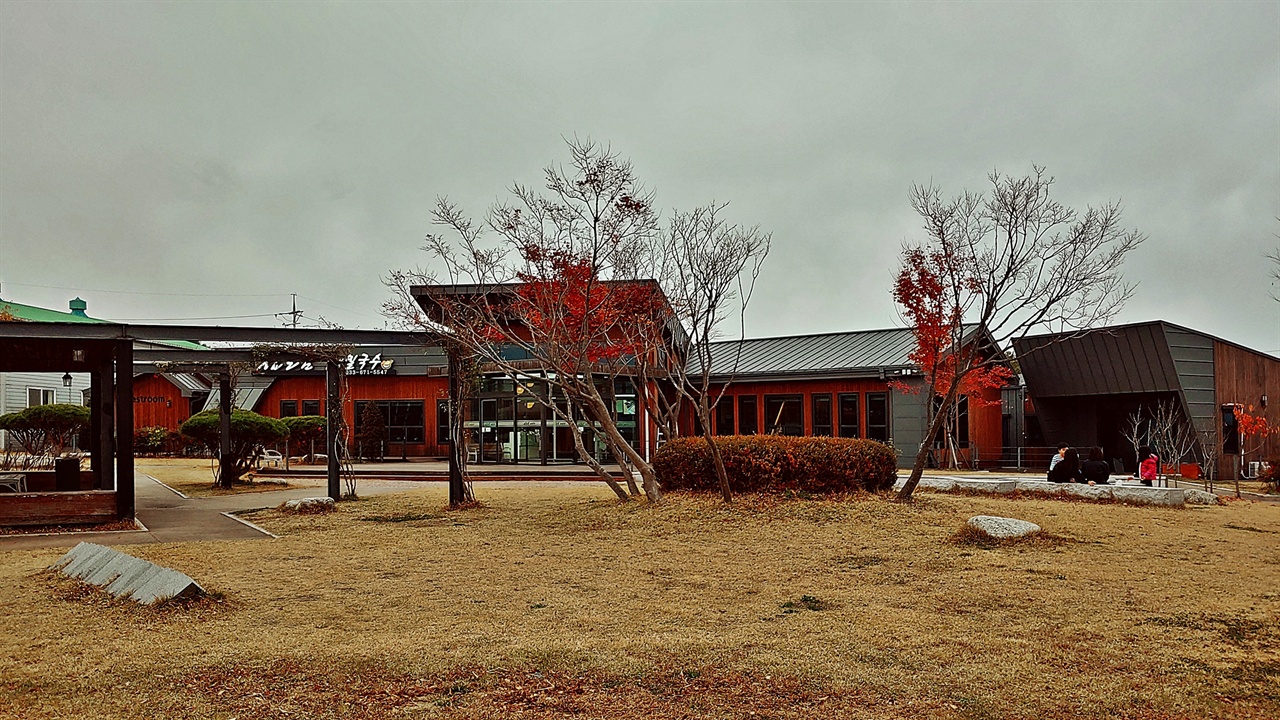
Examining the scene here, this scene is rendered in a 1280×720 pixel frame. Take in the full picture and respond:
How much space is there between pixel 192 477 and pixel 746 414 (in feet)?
47.4

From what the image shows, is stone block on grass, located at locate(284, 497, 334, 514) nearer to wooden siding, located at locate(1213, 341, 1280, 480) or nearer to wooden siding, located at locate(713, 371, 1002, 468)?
wooden siding, located at locate(713, 371, 1002, 468)

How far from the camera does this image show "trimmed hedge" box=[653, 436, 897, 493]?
1280 cm

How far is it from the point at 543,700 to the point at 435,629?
1.69 m

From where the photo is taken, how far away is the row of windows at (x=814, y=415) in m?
24.5

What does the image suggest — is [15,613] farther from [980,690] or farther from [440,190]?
[440,190]

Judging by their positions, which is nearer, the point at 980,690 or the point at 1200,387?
the point at 980,690

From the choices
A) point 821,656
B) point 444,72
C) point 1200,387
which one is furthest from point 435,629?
point 1200,387

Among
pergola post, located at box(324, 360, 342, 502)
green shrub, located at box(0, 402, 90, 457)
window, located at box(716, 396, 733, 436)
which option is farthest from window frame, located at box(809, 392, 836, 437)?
green shrub, located at box(0, 402, 90, 457)

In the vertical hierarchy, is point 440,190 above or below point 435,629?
above

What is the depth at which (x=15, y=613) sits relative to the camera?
259 inches

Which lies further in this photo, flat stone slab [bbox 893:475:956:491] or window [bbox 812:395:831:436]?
window [bbox 812:395:831:436]

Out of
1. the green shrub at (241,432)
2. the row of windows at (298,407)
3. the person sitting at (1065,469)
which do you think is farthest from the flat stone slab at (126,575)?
the row of windows at (298,407)

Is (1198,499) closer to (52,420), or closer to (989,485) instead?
(989,485)

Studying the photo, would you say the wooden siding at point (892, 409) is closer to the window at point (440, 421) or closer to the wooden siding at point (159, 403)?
the window at point (440, 421)
